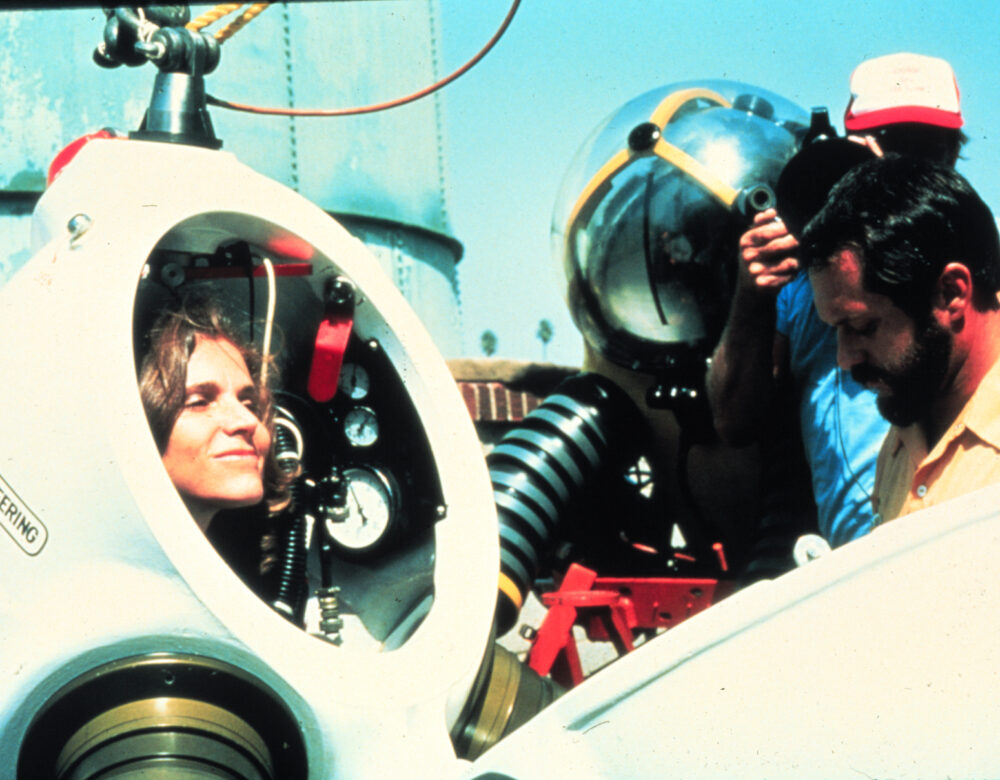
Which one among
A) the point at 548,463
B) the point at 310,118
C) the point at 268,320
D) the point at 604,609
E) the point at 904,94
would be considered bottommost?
the point at 604,609

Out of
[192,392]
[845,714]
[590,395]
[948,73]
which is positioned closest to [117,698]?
[192,392]

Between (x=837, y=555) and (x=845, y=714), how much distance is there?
13 cm

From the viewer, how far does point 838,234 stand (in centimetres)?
169

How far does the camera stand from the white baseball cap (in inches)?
87.0

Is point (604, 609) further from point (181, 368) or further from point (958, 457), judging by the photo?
point (181, 368)

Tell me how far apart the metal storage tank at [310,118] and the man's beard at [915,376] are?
9.51ft

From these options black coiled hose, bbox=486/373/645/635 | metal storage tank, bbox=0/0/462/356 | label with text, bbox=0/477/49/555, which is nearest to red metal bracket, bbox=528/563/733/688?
black coiled hose, bbox=486/373/645/635

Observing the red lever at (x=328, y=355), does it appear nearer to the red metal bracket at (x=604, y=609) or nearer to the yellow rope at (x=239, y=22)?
the yellow rope at (x=239, y=22)

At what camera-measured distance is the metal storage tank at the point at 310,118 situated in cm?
399

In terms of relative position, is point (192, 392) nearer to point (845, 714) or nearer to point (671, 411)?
point (845, 714)

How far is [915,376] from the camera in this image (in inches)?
65.1

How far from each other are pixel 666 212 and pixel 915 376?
0.98 metres

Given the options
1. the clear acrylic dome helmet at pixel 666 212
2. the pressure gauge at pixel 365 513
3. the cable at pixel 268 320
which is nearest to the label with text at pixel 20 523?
the cable at pixel 268 320

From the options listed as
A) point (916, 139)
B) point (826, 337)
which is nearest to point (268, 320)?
point (826, 337)
